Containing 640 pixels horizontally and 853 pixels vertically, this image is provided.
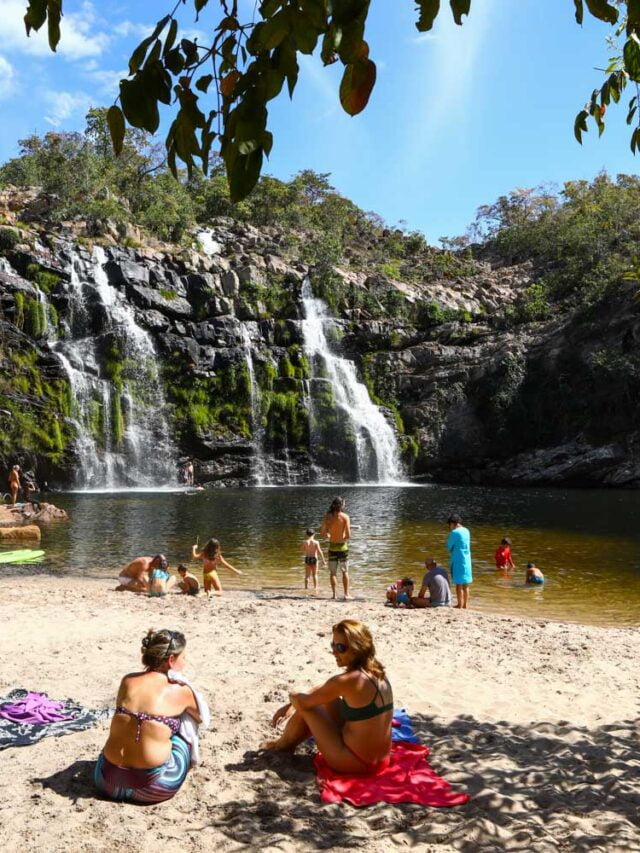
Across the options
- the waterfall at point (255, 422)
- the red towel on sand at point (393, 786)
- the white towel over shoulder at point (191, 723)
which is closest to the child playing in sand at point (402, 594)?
the red towel on sand at point (393, 786)

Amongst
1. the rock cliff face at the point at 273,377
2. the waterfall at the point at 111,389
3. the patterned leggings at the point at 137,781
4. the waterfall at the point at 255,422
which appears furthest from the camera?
the waterfall at the point at 255,422

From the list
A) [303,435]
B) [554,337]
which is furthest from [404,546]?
[554,337]

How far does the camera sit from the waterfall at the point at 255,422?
3916 centimetres

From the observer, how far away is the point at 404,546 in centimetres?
1820

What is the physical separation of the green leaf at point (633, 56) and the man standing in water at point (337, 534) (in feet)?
29.1

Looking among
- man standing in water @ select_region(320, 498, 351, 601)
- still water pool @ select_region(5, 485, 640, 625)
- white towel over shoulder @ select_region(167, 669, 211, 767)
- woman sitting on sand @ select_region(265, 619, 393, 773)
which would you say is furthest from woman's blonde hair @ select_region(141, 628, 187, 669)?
still water pool @ select_region(5, 485, 640, 625)

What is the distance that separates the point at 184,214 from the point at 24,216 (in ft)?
37.6

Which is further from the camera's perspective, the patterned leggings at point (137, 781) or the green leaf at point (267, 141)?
the patterned leggings at point (137, 781)

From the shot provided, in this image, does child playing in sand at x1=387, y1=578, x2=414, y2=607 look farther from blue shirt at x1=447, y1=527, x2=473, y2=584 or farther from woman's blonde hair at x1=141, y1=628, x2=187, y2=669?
woman's blonde hair at x1=141, y1=628, x2=187, y2=669

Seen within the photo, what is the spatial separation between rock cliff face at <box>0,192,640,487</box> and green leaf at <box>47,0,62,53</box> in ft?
110

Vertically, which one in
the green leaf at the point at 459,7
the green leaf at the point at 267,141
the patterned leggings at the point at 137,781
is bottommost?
the patterned leggings at the point at 137,781

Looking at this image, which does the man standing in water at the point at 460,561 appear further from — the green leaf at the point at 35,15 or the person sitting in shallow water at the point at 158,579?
the green leaf at the point at 35,15

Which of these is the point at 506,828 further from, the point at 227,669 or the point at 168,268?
the point at 168,268

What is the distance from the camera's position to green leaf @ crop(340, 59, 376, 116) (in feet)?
5.75
